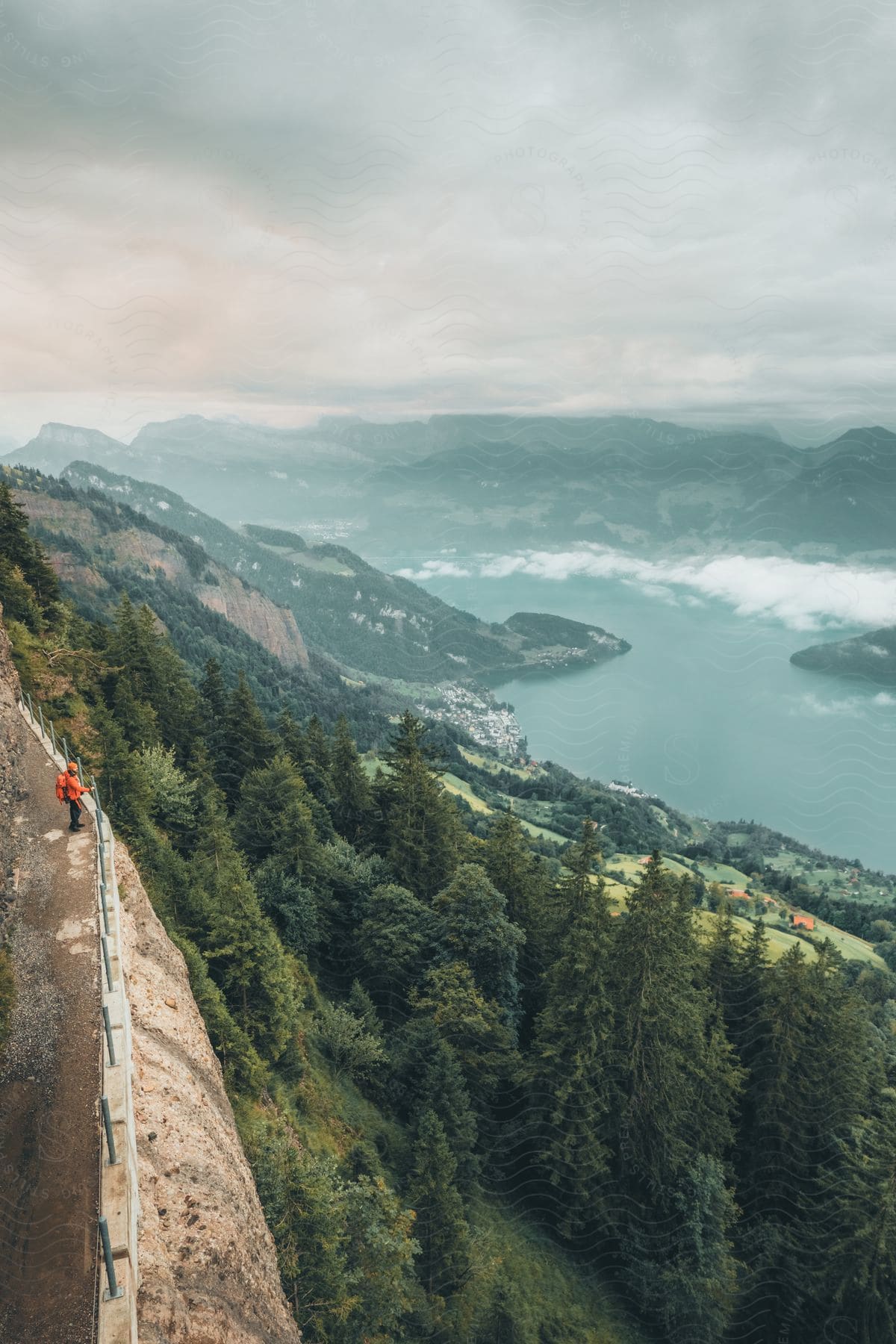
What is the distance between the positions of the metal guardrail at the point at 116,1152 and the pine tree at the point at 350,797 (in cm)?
3116

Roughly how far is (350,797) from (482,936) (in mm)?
17544

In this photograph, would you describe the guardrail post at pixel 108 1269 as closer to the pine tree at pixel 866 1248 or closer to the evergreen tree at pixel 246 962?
the evergreen tree at pixel 246 962

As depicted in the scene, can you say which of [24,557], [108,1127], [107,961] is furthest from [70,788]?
[24,557]

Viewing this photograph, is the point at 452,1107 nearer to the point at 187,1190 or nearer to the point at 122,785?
the point at 187,1190

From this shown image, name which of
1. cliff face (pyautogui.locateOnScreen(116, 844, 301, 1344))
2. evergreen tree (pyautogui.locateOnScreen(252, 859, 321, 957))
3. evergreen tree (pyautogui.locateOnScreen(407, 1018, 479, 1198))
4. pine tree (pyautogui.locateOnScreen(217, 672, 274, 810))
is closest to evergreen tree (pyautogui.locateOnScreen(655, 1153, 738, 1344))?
evergreen tree (pyautogui.locateOnScreen(407, 1018, 479, 1198))

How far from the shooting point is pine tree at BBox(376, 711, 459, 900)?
39.8 meters

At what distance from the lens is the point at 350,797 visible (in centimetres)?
4700

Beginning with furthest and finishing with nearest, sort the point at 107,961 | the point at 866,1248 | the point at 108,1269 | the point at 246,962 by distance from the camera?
the point at 866,1248 → the point at 246,962 → the point at 107,961 → the point at 108,1269

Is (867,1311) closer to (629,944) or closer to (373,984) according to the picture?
(629,944)

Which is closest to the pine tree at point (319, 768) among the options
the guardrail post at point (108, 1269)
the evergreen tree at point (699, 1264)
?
the evergreen tree at point (699, 1264)

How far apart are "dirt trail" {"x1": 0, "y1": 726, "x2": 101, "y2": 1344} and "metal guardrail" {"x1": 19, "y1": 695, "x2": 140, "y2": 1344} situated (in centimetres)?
18

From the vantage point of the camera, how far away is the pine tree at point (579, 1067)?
2870cm

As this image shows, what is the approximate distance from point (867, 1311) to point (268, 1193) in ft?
87.8

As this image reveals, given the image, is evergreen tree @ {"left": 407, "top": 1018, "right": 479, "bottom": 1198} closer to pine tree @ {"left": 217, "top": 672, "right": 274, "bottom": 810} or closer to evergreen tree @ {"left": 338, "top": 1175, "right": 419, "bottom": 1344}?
evergreen tree @ {"left": 338, "top": 1175, "right": 419, "bottom": 1344}
